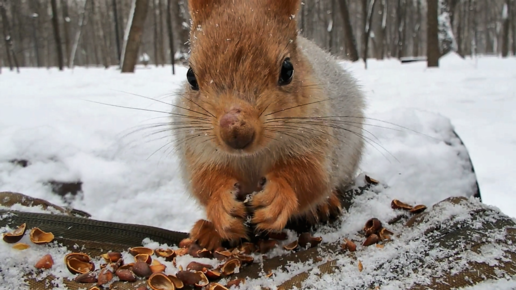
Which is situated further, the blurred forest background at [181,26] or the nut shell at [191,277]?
the blurred forest background at [181,26]

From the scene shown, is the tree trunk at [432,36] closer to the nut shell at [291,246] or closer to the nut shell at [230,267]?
the nut shell at [291,246]

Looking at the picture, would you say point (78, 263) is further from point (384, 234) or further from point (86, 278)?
point (384, 234)

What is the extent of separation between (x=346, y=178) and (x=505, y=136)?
1.61 meters

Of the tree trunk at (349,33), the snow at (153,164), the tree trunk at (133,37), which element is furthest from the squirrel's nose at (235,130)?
the tree trunk at (349,33)

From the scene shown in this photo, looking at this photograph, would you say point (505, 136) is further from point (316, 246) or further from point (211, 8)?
point (211, 8)

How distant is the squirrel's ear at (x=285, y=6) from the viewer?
1424 mm

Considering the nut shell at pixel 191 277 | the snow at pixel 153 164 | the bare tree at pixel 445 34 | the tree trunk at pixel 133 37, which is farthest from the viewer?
the bare tree at pixel 445 34

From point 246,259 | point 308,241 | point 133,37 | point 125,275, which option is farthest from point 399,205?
point 133,37

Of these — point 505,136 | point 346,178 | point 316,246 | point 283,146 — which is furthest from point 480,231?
point 505,136

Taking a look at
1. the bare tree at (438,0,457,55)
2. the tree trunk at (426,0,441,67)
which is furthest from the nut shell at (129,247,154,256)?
the bare tree at (438,0,457,55)

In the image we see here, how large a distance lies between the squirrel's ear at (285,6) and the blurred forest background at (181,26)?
9cm

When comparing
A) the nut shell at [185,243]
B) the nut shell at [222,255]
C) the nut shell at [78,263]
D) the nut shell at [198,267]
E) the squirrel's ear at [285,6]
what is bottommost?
the nut shell at [185,243]

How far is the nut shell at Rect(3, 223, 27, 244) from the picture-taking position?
116 centimetres

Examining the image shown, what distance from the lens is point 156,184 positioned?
87.4 inches
